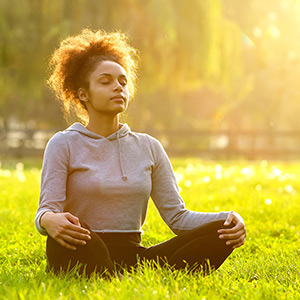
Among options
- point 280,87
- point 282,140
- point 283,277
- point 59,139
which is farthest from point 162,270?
point 282,140

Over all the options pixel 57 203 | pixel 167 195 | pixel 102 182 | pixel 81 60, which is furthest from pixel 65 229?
pixel 81 60

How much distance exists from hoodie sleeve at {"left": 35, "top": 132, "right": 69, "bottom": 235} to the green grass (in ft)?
1.30

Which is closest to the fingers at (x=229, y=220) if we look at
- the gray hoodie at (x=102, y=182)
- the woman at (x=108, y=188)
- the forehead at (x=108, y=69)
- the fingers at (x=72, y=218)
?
the woman at (x=108, y=188)

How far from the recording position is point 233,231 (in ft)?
10.3

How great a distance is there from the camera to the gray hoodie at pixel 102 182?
10.8 ft

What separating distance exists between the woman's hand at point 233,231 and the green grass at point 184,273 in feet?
0.79

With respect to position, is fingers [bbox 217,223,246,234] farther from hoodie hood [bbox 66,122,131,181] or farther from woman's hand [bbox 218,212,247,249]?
hoodie hood [bbox 66,122,131,181]

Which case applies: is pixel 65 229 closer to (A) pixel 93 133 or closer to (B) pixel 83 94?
(A) pixel 93 133

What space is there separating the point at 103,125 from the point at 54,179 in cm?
51

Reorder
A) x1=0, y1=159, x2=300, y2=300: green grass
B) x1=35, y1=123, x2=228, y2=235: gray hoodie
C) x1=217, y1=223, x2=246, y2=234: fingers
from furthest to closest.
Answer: x1=35, y1=123, x2=228, y2=235: gray hoodie < x1=217, y1=223, x2=246, y2=234: fingers < x1=0, y1=159, x2=300, y2=300: green grass

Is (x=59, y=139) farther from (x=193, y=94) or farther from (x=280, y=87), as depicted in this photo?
(x=280, y=87)

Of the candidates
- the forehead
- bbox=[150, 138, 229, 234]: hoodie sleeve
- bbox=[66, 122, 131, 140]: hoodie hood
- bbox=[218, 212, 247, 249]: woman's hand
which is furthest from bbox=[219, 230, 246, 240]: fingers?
the forehead

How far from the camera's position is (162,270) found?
3373 mm

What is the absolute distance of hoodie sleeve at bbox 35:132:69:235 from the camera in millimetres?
3188
